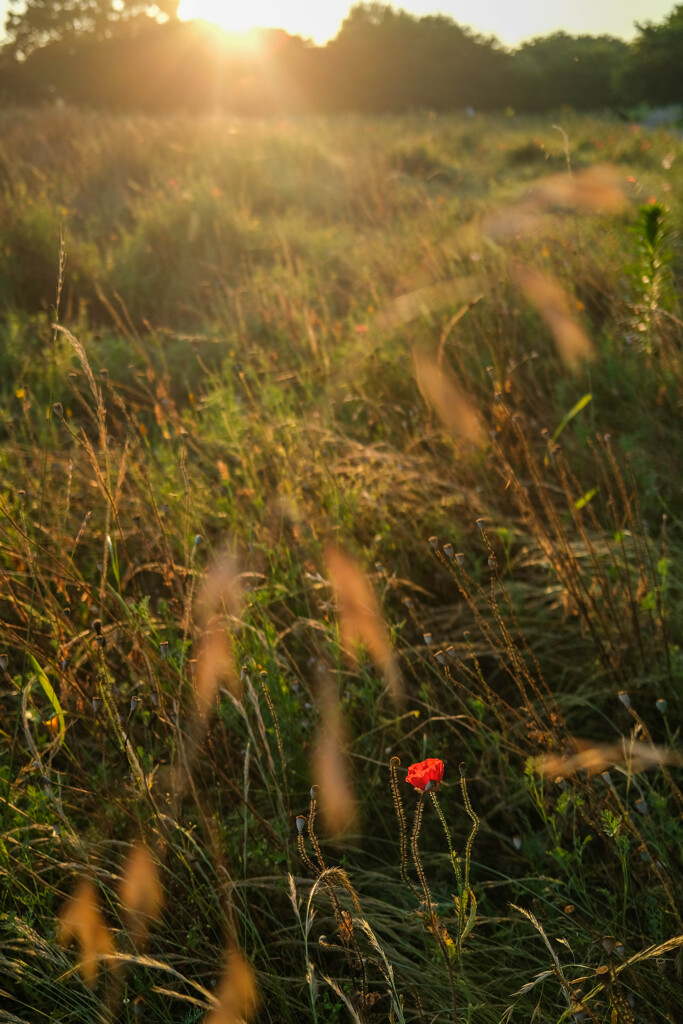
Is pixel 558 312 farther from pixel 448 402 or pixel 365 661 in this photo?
pixel 365 661

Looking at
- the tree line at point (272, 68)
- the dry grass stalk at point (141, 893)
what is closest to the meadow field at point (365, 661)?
the dry grass stalk at point (141, 893)

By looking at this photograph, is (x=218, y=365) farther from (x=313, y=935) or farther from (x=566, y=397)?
(x=313, y=935)

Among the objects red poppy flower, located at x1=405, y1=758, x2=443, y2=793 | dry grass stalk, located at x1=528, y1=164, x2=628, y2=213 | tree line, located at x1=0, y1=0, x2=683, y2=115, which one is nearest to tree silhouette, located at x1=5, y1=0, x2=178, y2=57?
tree line, located at x1=0, y1=0, x2=683, y2=115

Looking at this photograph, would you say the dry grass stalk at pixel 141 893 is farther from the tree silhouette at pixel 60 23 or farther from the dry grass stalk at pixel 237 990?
the tree silhouette at pixel 60 23

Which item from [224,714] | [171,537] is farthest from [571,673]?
[171,537]

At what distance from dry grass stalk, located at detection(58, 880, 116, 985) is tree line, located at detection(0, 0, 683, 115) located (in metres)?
22.3

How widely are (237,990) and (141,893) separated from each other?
0.26 m

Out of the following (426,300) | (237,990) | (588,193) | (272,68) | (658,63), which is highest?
(272,68)

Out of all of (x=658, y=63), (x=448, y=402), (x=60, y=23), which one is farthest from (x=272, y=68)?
(x=448, y=402)

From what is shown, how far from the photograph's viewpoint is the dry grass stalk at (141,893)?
1256 millimetres

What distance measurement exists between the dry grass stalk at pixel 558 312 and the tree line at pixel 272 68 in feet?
63.1

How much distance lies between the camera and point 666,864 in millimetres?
1226

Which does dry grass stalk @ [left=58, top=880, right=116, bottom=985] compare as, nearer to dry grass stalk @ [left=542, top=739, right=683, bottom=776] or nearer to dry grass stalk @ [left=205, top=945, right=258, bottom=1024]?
dry grass stalk @ [left=205, top=945, right=258, bottom=1024]

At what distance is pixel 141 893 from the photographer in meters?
1.28
